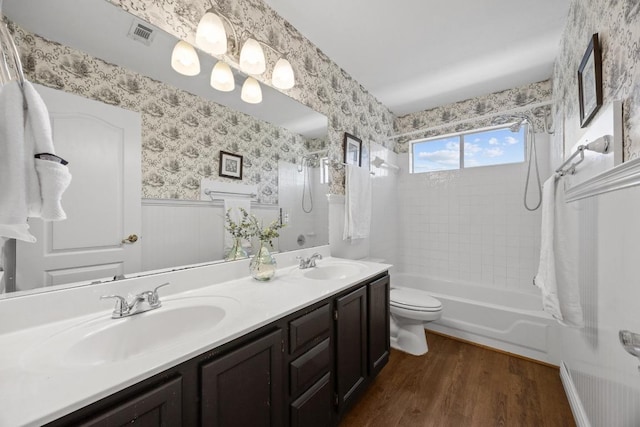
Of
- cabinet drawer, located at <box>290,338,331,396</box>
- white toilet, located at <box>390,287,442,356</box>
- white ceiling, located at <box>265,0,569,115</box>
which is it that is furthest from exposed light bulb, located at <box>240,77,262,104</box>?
white toilet, located at <box>390,287,442,356</box>

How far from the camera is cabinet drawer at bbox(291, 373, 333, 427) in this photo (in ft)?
3.37

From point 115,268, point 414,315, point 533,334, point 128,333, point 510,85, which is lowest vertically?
point 533,334

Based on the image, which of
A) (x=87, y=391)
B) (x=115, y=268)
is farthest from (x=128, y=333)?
(x=87, y=391)

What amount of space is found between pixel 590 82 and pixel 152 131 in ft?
6.64

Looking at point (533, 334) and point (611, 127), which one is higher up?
point (611, 127)

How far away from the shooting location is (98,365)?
629 millimetres

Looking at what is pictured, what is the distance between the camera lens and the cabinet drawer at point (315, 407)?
3.37ft

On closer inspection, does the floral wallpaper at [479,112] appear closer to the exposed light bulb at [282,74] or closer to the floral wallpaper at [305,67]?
the floral wallpaper at [305,67]

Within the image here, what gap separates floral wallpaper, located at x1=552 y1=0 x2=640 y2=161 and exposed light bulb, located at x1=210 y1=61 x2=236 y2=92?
1645 mm

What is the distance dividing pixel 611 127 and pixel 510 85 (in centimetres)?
209

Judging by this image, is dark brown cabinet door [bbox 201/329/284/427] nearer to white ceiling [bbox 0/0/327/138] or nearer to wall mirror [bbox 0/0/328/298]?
wall mirror [bbox 0/0/328/298]

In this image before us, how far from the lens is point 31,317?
83 cm

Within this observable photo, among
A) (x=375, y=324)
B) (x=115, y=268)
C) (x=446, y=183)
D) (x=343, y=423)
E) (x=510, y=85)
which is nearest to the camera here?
(x=115, y=268)

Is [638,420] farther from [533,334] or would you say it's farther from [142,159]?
[142,159]
